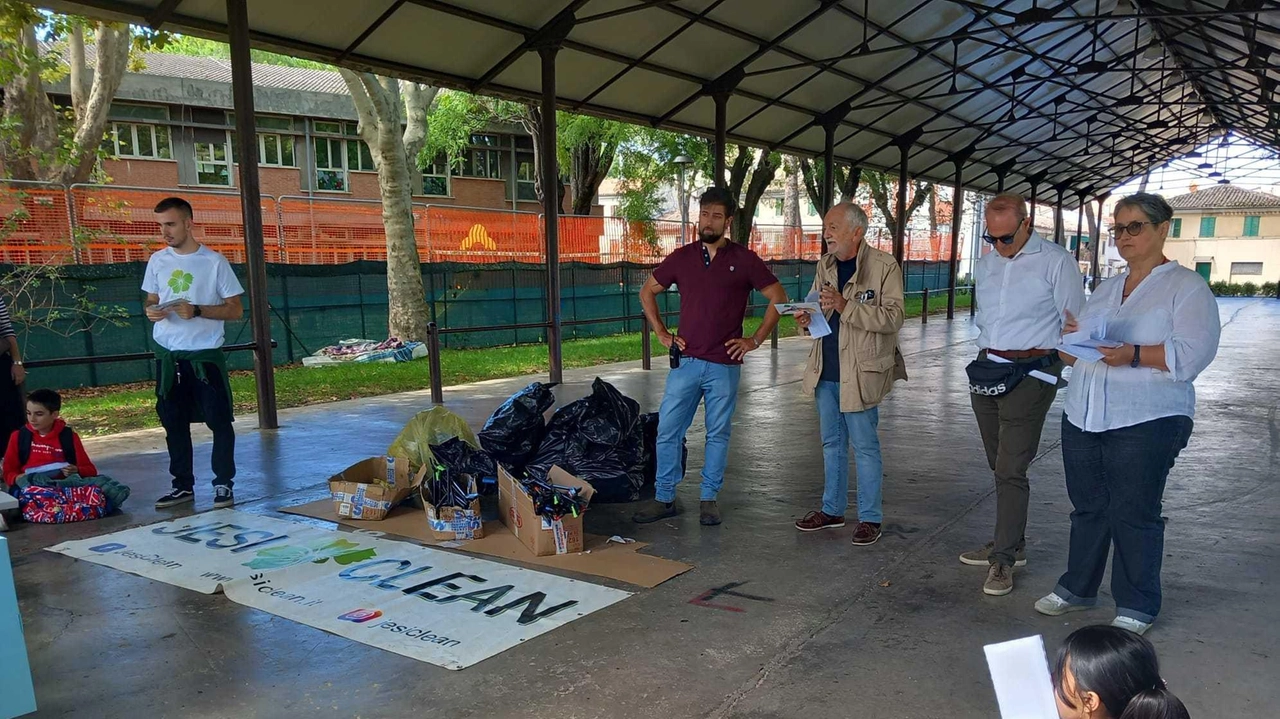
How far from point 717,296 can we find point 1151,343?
83.0 inches

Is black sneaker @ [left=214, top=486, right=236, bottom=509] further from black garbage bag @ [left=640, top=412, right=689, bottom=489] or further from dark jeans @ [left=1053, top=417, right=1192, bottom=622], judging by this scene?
dark jeans @ [left=1053, top=417, right=1192, bottom=622]

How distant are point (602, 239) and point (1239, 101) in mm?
17123

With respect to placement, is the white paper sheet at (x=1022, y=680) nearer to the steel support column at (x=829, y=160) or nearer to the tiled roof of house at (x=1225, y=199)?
the steel support column at (x=829, y=160)

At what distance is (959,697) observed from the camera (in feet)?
9.01

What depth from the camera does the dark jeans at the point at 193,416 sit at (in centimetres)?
504

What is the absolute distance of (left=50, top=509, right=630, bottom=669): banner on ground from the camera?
3.26 m

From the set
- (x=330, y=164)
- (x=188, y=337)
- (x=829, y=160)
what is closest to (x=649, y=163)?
(x=330, y=164)

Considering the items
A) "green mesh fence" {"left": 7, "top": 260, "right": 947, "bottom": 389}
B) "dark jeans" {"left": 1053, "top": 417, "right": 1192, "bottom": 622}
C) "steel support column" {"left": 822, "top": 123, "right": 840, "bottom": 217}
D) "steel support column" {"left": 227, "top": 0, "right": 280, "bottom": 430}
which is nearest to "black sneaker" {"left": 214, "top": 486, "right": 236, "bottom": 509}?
"steel support column" {"left": 227, "top": 0, "right": 280, "bottom": 430}

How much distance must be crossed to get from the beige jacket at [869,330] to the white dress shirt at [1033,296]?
1.65 ft

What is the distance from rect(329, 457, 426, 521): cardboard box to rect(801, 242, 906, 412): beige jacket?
7.84ft

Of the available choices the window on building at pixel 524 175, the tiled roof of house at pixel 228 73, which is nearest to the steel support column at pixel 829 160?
the tiled roof of house at pixel 228 73

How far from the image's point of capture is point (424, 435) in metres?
5.04

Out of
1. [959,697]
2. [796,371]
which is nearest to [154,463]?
[959,697]

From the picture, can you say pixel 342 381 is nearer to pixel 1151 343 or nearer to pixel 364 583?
pixel 364 583
